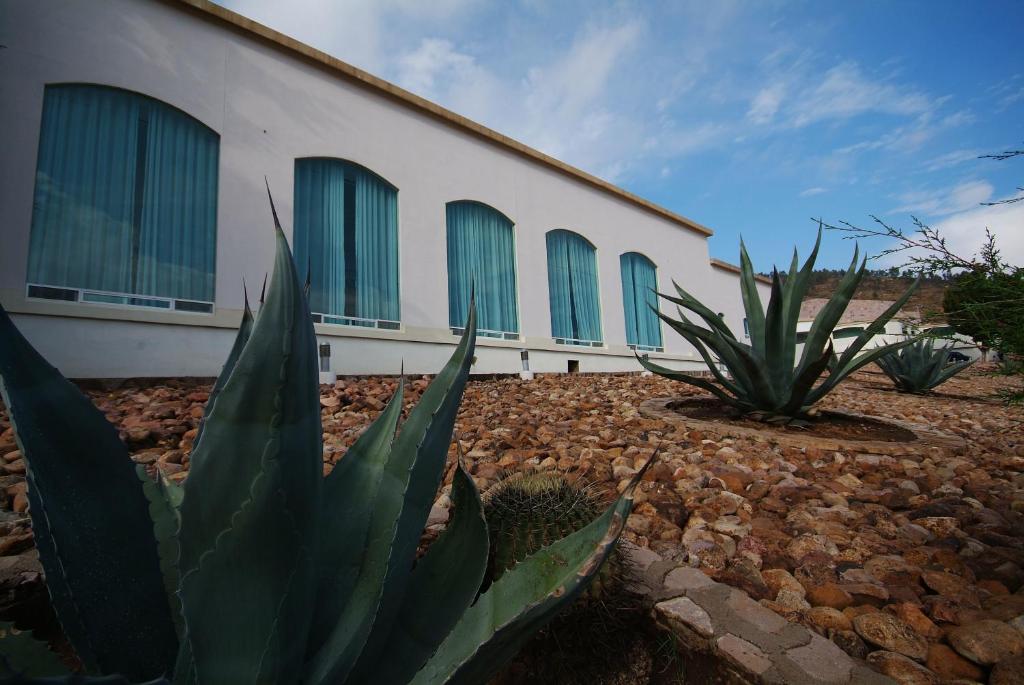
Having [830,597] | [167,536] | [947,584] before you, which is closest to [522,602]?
[167,536]

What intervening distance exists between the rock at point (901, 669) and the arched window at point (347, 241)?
5.19 m

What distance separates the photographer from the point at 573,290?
322 inches

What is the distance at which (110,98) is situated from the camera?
4527mm

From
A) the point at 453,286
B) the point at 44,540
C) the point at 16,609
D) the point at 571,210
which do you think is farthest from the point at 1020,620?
the point at 571,210

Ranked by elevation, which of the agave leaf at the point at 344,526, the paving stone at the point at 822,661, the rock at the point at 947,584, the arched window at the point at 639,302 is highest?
the arched window at the point at 639,302

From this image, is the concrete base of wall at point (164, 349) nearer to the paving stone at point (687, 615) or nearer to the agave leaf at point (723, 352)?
the agave leaf at point (723, 352)

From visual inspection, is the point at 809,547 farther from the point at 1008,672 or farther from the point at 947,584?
the point at 1008,672

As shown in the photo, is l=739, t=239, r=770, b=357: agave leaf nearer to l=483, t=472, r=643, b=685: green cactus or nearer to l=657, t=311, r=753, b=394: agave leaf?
l=657, t=311, r=753, b=394: agave leaf

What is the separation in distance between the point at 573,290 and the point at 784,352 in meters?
5.31

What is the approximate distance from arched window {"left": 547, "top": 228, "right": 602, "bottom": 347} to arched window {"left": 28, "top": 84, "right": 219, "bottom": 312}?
468cm

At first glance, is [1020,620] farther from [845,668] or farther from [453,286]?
[453,286]

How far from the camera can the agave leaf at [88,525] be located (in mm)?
620

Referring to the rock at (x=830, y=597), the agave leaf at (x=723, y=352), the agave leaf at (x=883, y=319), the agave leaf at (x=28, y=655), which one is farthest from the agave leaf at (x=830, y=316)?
the agave leaf at (x=28, y=655)

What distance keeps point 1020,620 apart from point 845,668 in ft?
1.43
